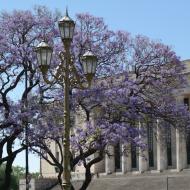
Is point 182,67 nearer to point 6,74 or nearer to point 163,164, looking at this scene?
point 6,74

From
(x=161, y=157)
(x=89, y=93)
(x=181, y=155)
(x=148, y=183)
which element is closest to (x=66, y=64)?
(x=89, y=93)

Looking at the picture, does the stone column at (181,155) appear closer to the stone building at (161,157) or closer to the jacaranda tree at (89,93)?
the stone building at (161,157)

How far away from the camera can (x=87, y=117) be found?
3366 centimetres

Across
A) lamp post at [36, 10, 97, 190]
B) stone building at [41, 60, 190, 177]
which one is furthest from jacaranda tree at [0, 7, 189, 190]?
stone building at [41, 60, 190, 177]

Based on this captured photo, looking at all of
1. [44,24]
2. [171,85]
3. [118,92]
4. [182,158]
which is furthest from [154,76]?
[182,158]

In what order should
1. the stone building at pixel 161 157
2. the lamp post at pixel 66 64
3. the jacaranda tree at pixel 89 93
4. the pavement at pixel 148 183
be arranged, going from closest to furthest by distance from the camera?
→ the lamp post at pixel 66 64 → the jacaranda tree at pixel 89 93 → the pavement at pixel 148 183 → the stone building at pixel 161 157

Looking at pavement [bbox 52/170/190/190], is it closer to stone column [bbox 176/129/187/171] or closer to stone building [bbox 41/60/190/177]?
stone column [bbox 176/129/187/171]

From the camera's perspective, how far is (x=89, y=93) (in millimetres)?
32344

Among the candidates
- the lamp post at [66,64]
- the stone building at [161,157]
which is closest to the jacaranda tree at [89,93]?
the lamp post at [66,64]

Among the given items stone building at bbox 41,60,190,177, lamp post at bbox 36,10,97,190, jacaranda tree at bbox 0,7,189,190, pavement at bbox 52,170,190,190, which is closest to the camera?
lamp post at bbox 36,10,97,190

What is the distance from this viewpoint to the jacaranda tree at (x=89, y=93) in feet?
104

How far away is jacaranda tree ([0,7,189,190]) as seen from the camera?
31.8 meters

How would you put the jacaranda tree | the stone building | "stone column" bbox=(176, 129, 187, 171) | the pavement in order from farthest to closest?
"stone column" bbox=(176, 129, 187, 171) < the stone building < the pavement < the jacaranda tree

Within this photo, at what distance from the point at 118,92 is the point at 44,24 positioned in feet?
18.8
